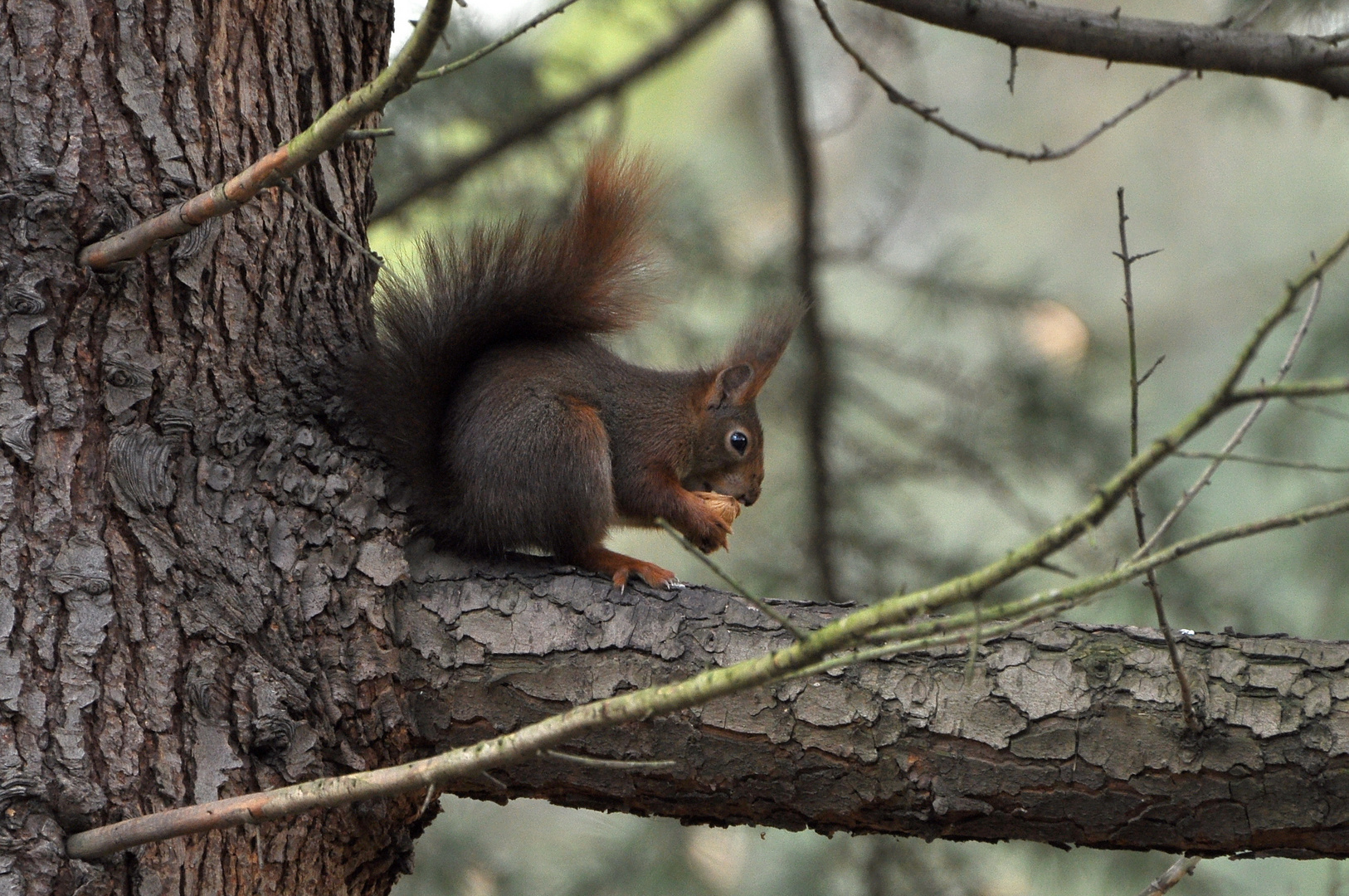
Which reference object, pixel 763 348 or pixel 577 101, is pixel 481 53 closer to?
pixel 763 348

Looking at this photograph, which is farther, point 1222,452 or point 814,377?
point 814,377

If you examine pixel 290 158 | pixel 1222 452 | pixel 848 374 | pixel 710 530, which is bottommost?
pixel 1222 452

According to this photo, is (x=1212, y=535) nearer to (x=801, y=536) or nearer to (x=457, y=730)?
(x=457, y=730)

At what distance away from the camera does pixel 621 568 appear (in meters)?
1.51

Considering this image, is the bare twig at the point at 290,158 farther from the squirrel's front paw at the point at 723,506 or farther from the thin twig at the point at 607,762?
the squirrel's front paw at the point at 723,506

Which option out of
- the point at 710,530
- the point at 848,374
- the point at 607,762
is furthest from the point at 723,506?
the point at 607,762

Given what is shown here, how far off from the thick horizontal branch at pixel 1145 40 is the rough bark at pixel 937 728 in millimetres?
633

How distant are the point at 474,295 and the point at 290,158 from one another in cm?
63

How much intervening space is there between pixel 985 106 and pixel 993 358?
6080mm

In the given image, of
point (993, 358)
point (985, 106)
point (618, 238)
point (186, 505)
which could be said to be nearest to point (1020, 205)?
point (985, 106)

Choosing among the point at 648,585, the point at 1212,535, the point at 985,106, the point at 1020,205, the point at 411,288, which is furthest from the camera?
the point at 1020,205

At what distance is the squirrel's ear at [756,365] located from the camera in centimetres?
201

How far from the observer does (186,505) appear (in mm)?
1246

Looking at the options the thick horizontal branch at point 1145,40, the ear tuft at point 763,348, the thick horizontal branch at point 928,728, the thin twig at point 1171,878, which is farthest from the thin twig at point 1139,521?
the ear tuft at point 763,348
